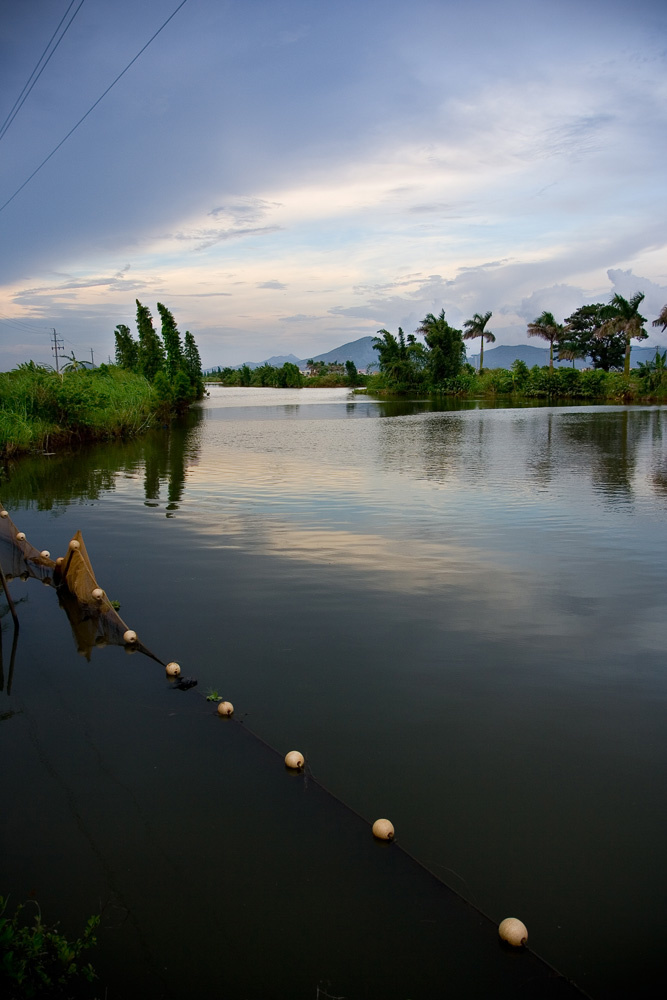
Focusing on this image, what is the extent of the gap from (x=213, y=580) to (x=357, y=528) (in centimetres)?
313

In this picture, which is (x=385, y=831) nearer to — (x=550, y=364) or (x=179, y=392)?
(x=179, y=392)

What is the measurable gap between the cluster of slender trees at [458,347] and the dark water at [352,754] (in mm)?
54916

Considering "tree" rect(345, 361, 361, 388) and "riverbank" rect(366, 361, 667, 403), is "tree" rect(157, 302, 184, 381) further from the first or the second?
"tree" rect(345, 361, 361, 388)

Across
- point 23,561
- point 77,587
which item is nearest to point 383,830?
point 77,587

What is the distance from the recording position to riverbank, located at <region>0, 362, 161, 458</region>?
20.4 meters

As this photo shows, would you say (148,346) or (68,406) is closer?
(68,406)

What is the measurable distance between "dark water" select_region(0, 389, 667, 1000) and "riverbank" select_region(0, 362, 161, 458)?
462 inches

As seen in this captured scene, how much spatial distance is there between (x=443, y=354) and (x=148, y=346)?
102 feet

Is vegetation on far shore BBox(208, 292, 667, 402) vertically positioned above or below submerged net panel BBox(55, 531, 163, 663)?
above

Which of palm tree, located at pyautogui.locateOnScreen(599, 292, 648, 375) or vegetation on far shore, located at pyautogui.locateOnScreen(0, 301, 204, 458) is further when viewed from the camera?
palm tree, located at pyautogui.locateOnScreen(599, 292, 648, 375)

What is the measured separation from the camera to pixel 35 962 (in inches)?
101

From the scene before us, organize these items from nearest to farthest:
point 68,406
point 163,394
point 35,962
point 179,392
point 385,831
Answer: point 35,962, point 385,831, point 68,406, point 163,394, point 179,392

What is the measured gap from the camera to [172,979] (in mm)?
2850

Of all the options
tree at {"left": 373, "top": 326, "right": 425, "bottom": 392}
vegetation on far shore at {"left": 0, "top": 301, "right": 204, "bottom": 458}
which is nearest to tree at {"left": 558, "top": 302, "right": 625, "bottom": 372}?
tree at {"left": 373, "top": 326, "right": 425, "bottom": 392}
